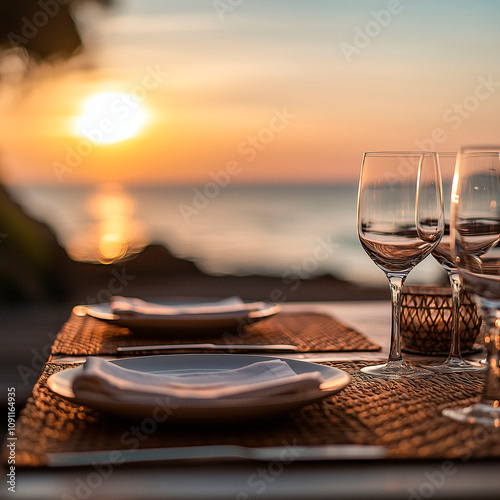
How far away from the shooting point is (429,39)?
10.1 metres

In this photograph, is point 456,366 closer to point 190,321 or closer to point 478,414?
point 478,414

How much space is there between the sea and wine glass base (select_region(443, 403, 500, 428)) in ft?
18.4

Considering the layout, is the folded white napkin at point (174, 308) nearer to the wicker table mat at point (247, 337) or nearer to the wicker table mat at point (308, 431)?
the wicker table mat at point (247, 337)

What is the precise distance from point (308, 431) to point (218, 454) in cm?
12

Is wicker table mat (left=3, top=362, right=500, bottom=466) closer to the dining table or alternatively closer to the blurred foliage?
the dining table

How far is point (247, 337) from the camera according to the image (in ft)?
4.23

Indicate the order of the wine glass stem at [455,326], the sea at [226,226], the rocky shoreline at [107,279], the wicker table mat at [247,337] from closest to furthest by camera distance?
the wine glass stem at [455,326] → the wicker table mat at [247,337] → the rocky shoreline at [107,279] → the sea at [226,226]

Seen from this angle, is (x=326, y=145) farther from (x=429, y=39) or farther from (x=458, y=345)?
(x=458, y=345)

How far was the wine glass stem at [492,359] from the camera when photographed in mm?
730

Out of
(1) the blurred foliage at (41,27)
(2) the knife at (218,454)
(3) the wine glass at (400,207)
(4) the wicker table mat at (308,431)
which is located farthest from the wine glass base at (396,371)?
(1) the blurred foliage at (41,27)

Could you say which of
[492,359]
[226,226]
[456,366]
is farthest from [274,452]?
[226,226]

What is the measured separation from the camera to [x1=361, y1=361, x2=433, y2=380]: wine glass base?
3.12ft

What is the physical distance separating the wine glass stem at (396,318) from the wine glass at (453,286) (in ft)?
0.20

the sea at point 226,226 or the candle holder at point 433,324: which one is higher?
the sea at point 226,226
